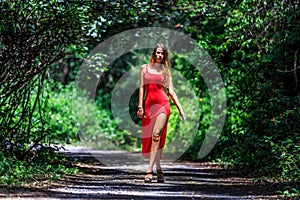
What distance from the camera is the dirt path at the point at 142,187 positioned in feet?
25.2

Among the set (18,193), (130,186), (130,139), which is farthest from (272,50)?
(130,139)

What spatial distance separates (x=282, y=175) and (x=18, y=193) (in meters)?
3.76

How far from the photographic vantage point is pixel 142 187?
8.80m

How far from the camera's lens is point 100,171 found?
11.8 m

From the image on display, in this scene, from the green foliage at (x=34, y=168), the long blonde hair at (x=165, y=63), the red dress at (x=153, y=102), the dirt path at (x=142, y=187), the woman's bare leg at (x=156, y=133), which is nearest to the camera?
the dirt path at (x=142, y=187)

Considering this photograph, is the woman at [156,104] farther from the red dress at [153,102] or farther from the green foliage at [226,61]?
the green foliage at [226,61]

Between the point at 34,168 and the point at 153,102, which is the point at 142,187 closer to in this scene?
the point at 153,102

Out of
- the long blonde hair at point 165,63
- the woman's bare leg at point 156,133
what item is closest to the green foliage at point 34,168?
the woman's bare leg at point 156,133

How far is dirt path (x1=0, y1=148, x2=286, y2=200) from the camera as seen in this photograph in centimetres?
769

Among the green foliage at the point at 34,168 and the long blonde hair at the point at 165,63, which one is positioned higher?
the long blonde hair at the point at 165,63

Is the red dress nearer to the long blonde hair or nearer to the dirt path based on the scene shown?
the long blonde hair

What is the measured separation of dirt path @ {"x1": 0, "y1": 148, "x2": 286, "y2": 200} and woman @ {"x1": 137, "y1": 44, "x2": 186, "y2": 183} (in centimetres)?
57

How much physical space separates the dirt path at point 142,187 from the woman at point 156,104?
1.88 ft

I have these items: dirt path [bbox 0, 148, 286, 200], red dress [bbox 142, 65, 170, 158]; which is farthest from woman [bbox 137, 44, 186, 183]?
dirt path [bbox 0, 148, 286, 200]
